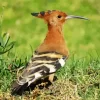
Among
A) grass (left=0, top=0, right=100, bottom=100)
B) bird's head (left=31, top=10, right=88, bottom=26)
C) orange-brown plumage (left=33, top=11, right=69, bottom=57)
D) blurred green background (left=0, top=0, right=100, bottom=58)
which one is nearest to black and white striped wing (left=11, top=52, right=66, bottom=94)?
orange-brown plumage (left=33, top=11, right=69, bottom=57)

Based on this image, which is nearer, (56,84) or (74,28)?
(56,84)

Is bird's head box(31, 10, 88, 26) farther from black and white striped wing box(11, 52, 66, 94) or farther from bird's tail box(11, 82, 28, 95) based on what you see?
bird's tail box(11, 82, 28, 95)

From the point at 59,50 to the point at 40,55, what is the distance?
0.23m

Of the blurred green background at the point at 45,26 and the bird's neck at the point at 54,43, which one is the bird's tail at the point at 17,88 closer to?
the bird's neck at the point at 54,43

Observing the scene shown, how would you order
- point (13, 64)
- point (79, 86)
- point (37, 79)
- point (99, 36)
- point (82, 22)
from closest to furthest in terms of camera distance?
point (37, 79), point (79, 86), point (13, 64), point (99, 36), point (82, 22)

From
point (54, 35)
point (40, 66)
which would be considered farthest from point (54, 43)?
point (40, 66)

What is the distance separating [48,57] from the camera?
20.2 ft

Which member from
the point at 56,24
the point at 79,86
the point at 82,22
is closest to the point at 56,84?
the point at 79,86

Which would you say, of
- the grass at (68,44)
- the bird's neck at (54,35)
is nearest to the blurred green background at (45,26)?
the grass at (68,44)

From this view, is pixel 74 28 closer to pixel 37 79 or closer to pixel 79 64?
pixel 79 64

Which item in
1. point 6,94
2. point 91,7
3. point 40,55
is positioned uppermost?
point 91,7

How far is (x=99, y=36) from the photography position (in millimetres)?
11648

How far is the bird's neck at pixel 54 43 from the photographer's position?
20.6ft

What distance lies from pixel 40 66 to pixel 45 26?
6.26 m
